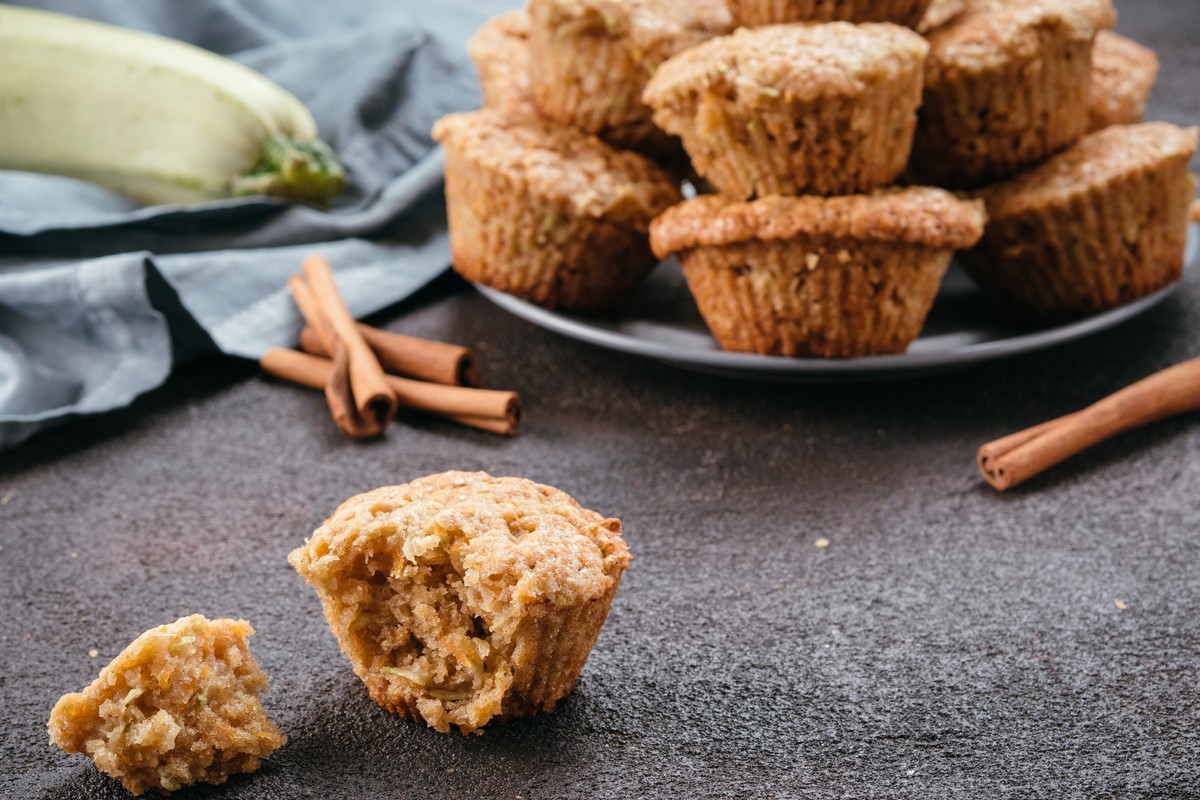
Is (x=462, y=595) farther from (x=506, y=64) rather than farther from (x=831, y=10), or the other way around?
(x=506, y=64)

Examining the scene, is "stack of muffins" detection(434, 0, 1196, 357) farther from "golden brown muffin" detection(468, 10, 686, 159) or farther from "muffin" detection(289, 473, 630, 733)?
"muffin" detection(289, 473, 630, 733)

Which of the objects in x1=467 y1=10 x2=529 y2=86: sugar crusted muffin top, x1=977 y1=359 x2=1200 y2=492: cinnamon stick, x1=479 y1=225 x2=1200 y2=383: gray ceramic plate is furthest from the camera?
x1=467 y1=10 x2=529 y2=86: sugar crusted muffin top

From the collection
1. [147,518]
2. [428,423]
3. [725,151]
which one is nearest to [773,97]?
[725,151]

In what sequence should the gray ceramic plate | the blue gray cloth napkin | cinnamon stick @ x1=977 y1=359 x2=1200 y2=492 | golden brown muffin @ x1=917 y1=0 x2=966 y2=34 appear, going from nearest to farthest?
cinnamon stick @ x1=977 y1=359 x2=1200 y2=492 → the gray ceramic plate → golden brown muffin @ x1=917 y1=0 x2=966 y2=34 → the blue gray cloth napkin

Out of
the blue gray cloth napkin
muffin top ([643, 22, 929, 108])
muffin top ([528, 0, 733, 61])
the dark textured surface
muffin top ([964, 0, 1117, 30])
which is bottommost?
the blue gray cloth napkin

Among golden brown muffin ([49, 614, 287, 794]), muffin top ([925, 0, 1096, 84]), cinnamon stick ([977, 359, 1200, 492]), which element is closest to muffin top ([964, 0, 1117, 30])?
muffin top ([925, 0, 1096, 84])

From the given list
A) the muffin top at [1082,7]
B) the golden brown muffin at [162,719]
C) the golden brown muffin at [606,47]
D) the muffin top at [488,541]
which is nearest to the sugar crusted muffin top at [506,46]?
the golden brown muffin at [606,47]

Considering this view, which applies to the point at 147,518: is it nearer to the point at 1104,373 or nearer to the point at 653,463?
the point at 653,463
